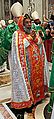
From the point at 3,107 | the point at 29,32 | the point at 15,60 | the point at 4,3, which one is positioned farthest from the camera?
the point at 4,3

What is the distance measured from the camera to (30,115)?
2.61 m

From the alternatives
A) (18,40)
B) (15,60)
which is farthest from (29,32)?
(15,60)

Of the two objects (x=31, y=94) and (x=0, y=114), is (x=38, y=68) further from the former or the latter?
(x=0, y=114)

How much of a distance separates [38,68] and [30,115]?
0.60m

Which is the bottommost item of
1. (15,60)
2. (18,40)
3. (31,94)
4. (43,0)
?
(31,94)

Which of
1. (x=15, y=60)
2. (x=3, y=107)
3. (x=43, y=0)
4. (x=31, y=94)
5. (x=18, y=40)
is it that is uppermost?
(x=43, y=0)

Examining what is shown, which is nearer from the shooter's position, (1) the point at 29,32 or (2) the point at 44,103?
(1) the point at 29,32

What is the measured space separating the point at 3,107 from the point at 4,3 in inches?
288

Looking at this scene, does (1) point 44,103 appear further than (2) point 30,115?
Yes

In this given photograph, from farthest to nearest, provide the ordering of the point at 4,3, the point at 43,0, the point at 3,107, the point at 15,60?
the point at 4,3 < the point at 43,0 < the point at 3,107 < the point at 15,60

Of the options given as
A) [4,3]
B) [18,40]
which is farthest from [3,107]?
[4,3]

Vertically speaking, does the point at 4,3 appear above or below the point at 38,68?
above

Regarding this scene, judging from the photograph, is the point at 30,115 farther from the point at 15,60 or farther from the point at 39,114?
the point at 15,60

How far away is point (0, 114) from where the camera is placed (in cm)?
270
